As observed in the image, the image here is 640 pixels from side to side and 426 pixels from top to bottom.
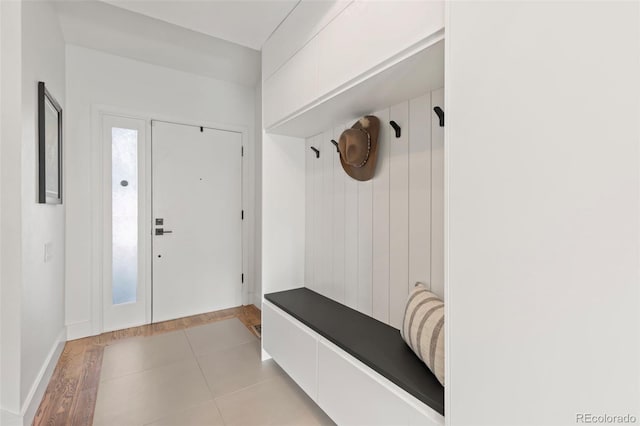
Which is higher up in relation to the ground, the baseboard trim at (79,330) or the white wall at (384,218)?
the white wall at (384,218)

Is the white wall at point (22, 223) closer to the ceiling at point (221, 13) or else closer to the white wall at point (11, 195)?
the white wall at point (11, 195)

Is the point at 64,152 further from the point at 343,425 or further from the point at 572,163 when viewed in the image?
the point at 572,163

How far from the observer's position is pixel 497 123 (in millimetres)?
758

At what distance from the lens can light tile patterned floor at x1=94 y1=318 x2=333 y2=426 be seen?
164 centimetres

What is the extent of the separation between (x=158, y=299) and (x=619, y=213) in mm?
3402

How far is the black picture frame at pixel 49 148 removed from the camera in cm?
181

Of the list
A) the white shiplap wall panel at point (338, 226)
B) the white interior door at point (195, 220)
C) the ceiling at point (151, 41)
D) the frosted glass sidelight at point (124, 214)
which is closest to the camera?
the white shiplap wall panel at point (338, 226)

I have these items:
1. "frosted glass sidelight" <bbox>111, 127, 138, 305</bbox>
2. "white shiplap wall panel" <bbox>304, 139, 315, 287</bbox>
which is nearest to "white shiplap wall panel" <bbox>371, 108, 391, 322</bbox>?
"white shiplap wall panel" <bbox>304, 139, 315, 287</bbox>

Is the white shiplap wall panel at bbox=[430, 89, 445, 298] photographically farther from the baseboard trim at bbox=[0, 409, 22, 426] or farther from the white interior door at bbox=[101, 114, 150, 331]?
the white interior door at bbox=[101, 114, 150, 331]

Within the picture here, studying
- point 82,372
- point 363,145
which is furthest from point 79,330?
point 363,145

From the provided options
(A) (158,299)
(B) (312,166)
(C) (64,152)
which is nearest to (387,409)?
(B) (312,166)

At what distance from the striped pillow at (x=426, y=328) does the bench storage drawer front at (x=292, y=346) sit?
1.87 feet

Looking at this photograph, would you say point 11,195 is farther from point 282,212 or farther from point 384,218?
point 384,218

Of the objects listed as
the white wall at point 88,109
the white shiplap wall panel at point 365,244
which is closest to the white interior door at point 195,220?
the white wall at point 88,109
